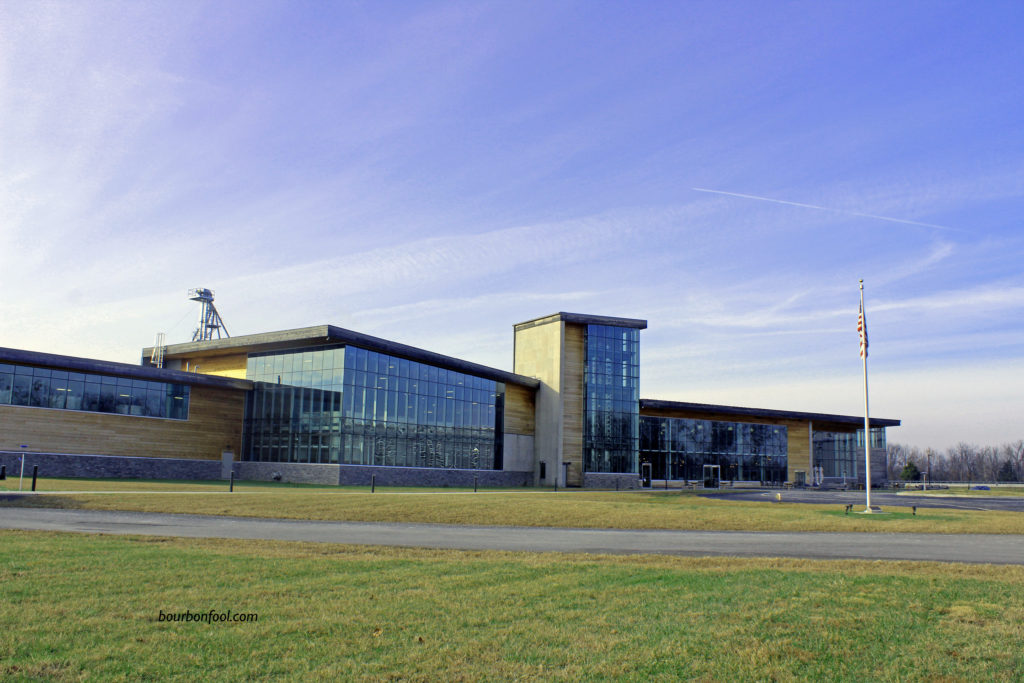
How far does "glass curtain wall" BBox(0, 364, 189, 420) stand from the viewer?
130 feet

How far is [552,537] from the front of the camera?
17.7m

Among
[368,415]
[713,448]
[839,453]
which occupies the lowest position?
[839,453]

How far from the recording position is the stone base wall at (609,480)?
60.9 meters

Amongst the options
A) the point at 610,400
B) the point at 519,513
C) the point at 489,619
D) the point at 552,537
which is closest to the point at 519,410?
the point at 610,400

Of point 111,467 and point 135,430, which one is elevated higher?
point 135,430

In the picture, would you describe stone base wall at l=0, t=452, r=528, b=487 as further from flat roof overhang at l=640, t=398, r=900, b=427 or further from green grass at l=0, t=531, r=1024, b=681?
green grass at l=0, t=531, r=1024, b=681

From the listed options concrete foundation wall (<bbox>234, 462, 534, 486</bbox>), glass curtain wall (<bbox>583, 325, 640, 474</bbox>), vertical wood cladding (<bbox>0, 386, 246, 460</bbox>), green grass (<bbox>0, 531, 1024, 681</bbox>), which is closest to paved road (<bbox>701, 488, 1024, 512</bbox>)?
glass curtain wall (<bbox>583, 325, 640, 474</bbox>)

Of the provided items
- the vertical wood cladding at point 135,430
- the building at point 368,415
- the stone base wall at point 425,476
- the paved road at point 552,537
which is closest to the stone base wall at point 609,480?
the building at point 368,415

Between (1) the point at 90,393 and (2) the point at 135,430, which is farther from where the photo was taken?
(2) the point at 135,430

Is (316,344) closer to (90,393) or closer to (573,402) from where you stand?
(90,393)

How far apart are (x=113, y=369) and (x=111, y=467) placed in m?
5.54

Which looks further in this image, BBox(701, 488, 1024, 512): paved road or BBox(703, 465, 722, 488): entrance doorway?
BBox(703, 465, 722, 488): entrance doorway

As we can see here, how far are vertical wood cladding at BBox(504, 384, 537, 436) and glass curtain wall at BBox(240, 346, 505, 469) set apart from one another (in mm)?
6284

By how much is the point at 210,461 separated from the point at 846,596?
45.4 meters
